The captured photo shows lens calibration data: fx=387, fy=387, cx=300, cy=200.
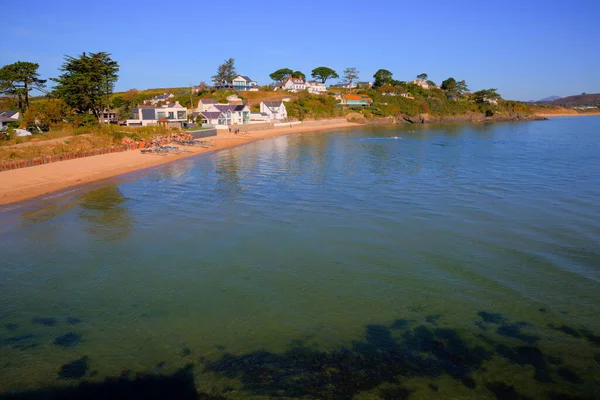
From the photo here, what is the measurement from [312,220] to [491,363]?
959 cm

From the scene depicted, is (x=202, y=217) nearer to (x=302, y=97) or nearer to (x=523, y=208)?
(x=523, y=208)

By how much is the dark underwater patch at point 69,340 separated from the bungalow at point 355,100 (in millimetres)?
101533

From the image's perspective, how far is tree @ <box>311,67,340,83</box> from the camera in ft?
425

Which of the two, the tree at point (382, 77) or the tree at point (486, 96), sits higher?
the tree at point (382, 77)

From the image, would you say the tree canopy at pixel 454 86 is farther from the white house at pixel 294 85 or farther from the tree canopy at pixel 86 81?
the tree canopy at pixel 86 81

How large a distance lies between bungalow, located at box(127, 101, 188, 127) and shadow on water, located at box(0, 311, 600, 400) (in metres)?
49.8

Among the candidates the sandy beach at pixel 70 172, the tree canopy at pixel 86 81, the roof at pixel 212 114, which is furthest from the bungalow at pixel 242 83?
the sandy beach at pixel 70 172

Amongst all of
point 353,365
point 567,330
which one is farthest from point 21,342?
point 567,330

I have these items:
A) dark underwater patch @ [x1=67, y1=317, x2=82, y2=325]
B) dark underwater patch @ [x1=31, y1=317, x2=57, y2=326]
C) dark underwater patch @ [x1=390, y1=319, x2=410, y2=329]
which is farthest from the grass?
dark underwater patch @ [x1=390, y1=319, x2=410, y2=329]

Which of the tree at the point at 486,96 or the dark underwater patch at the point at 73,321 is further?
the tree at the point at 486,96

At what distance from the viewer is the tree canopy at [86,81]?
138 feet

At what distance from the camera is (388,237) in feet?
45.2

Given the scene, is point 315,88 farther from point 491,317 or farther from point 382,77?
point 491,317

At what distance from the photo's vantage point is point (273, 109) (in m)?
79.6
